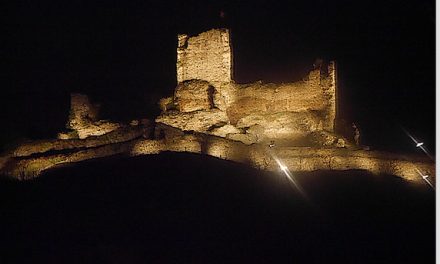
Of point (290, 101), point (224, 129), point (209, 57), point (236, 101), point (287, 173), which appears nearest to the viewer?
point (287, 173)

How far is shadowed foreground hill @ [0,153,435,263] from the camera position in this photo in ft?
57.1

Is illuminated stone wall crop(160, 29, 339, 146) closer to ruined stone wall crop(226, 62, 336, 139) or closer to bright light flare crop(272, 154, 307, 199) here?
ruined stone wall crop(226, 62, 336, 139)

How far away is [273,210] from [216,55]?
1474 cm

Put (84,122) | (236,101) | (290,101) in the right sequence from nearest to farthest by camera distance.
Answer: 1. (236,101)
2. (290,101)
3. (84,122)

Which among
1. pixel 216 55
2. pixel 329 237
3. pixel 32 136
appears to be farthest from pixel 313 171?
pixel 32 136

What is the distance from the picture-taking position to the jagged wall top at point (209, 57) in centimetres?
3322

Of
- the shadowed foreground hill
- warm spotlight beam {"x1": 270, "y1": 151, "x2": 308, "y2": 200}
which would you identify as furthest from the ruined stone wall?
the shadowed foreground hill

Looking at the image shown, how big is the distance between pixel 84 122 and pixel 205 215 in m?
17.4

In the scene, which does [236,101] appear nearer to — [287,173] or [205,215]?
[287,173]

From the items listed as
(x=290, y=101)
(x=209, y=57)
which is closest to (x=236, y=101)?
(x=209, y=57)

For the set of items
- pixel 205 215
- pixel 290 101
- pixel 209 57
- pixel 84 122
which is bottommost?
pixel 205 215

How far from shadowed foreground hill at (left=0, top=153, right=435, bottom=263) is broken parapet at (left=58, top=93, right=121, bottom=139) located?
7.21 m

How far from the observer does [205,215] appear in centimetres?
2002

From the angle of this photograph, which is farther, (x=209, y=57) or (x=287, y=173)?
(x=209, y=57)
